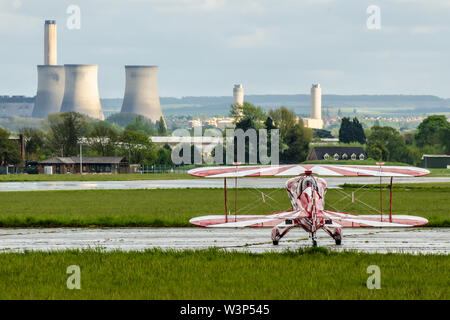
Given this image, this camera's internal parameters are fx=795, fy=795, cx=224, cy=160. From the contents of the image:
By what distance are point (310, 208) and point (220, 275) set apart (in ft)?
15.5

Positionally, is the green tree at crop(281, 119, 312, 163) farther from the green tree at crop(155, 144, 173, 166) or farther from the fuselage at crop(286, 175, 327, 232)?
the fuselage at crop(286, 175, 327, 232)

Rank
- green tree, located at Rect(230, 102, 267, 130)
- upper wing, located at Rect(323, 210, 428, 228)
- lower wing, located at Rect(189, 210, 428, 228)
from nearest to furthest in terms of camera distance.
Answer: lower wing, located at Rect(189, 210, 428, 228) < upper wing, located at Rect(323, 210, 428, 228) < green tree, located at Rect(230, 102, 267, 130)

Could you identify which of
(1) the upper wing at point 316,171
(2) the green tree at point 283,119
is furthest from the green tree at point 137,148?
(1) the upper wing at point 316,171

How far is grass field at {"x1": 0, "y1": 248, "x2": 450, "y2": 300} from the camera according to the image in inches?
671

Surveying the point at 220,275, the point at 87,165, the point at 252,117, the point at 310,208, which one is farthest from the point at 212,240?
the point at 252,117

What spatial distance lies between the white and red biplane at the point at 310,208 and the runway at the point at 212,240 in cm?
90

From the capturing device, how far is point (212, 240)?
92.9ft

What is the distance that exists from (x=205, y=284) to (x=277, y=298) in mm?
2413

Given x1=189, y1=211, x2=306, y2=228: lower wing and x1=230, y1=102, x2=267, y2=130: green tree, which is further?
x1=230, y1=102, x2=267, y2=130: green tree

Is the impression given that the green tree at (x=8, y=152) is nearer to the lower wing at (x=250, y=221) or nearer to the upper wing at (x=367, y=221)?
the lower wing at (x=250, y=221)

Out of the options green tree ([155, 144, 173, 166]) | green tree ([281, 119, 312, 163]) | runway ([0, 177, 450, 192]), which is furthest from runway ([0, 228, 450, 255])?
green tree ([155, 144, 173, 166])

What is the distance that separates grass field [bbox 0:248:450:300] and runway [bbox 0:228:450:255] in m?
2.55
